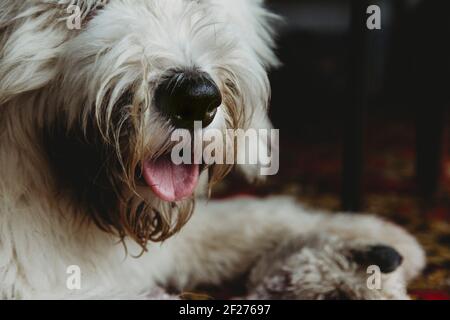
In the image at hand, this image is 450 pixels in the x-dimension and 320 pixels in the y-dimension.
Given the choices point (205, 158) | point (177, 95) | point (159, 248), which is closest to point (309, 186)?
point (159, 248)

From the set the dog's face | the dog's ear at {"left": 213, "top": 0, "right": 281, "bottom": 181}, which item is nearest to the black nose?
the dog's face

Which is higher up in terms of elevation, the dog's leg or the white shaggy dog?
the white shaggy dog

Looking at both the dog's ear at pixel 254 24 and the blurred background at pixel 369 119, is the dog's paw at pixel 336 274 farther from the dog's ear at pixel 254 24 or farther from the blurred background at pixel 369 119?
the dog's ear at pixel 254 24

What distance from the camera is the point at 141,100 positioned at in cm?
98

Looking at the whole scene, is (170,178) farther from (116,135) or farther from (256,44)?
(256,44)

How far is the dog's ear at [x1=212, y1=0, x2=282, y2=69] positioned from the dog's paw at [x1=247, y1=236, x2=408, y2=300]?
0.38 meters

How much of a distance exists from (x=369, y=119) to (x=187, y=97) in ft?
9.22

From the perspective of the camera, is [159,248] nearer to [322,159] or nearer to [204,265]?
[204,265]

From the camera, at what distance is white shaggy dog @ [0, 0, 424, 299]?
39.9 inches

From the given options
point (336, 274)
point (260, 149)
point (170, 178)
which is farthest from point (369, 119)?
point (170, 178)

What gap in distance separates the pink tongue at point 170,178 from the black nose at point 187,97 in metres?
0.10

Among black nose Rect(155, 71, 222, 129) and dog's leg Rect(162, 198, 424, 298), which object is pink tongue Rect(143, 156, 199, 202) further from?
dog's leg Rect(162, 198, 424, 298)

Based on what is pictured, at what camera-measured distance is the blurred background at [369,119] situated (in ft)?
5.52

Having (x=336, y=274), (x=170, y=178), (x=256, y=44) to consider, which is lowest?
(x=336, y=274)
